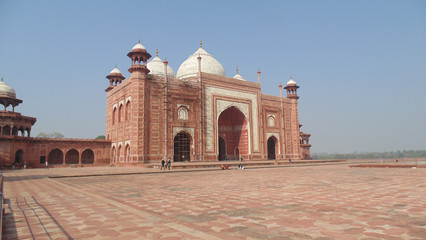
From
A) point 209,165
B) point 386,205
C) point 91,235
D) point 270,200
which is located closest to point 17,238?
point 91,235

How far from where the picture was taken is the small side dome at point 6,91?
25.7 m

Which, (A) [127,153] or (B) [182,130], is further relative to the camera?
(B) [182,130]

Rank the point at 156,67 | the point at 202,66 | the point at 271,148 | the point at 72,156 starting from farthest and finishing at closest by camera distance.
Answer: the point at 271,148, the point at 156,67, the point at 202,66, the point at 72,156

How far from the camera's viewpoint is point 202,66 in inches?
1190

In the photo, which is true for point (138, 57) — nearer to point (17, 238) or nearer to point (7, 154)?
point (7, 154)

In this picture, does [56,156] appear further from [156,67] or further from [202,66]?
[202,66]

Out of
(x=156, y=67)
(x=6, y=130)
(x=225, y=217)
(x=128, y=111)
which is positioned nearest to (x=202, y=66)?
(x=156, y=67)

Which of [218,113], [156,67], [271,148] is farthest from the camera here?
[271,148]

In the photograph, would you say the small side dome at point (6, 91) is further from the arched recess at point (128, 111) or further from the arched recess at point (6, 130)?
the arched recess at point (128, 111)

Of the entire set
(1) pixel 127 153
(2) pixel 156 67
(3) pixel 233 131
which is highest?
(2) pixel 156 67

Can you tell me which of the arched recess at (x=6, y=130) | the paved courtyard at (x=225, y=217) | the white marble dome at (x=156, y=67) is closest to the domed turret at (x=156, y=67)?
the white marble dome at (x=156, y=67)

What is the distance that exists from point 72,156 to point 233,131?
16320mm

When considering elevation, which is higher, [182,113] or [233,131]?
[182,113]

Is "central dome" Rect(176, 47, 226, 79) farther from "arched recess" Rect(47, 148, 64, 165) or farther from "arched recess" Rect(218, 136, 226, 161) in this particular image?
"arched recess" Rect(47, 148, 64, 165)
